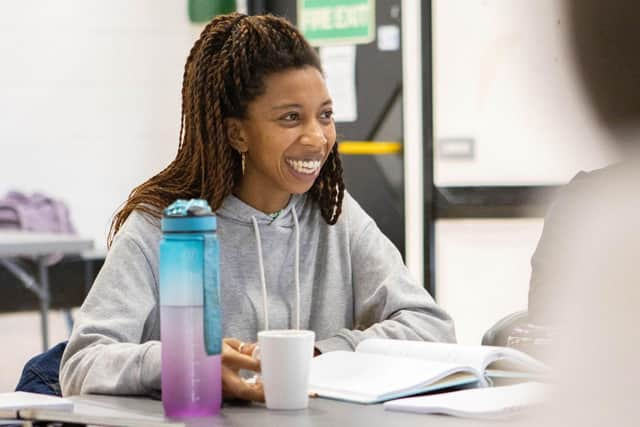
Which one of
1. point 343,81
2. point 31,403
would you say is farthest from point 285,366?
point 343,81

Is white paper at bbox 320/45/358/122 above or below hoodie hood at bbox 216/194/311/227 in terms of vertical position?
above

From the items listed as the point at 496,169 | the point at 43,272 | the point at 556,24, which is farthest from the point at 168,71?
the point at 556,24

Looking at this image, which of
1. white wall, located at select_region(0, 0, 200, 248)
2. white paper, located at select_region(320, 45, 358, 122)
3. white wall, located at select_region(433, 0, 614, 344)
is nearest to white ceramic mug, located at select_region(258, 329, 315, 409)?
white wall, located at select_region(433, 0, 614, 344)

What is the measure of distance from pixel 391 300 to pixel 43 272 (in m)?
2.94

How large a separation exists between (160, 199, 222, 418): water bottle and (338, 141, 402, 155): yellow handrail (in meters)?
3.48

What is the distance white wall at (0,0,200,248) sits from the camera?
16.4 ft

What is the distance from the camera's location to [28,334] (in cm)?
498

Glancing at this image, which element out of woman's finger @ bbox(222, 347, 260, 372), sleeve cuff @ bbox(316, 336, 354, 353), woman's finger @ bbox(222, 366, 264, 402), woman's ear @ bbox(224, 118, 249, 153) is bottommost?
sleeve cuff @ bbox(316, 336, 354, 353)

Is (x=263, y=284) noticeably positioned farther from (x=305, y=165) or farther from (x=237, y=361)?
(x=237, y=361)

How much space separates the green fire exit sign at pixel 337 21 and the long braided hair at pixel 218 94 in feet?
9.81

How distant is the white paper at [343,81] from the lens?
4836 mm

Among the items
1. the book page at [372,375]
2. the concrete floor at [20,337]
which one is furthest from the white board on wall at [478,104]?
the book page at [372,375]

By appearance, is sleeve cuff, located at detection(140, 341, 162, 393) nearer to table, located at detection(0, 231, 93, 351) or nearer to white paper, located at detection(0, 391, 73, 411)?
white paper, located at detection(0, 391, 73, 411)

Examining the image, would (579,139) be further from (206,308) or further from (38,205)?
(38,205)
